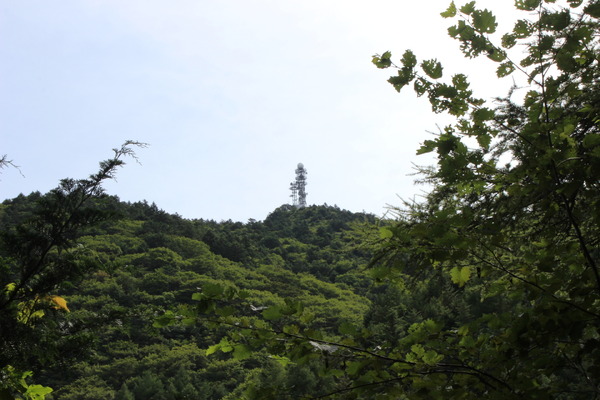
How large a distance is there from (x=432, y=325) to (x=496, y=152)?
2.76 m

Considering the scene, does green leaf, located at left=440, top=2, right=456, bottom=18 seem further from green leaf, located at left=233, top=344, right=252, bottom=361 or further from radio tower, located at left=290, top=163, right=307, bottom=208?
radio tower, located at left=290, top=163, right=307, bottom=208

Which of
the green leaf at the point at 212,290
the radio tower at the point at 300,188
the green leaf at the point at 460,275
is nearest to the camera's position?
the green leaf at the point at 212,290

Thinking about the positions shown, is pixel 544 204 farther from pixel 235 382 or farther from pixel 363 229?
pixel 235 382

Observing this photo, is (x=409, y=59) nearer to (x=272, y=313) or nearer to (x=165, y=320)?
(x=272, y=313)

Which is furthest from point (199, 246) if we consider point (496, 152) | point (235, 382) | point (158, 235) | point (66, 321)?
point (496, 152)

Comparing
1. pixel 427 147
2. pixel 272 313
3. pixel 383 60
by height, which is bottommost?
pixel 272 313

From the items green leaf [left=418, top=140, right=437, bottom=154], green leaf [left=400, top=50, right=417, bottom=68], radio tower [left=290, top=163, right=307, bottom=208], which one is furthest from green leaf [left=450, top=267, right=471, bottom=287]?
radio tower [left=290, top=163, right=307, bottom=208]

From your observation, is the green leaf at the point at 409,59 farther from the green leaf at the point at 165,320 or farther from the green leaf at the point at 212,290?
the green leaf at the point at 165,320

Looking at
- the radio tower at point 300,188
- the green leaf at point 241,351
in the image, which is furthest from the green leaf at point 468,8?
the radio tower at point 300,188

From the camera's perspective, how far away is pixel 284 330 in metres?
1.43

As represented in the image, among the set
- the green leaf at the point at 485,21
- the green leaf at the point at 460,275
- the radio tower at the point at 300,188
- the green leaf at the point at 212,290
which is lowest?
the green leaf at the point at 212,290

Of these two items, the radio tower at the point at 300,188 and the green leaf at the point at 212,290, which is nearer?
the green leaf at the point at 212,290

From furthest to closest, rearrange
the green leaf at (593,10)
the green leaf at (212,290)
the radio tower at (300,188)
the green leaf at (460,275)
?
the radio tower at (300,188) < the green leaf at (460,275) < the green leaf at (593,10) < the green leaf at (212,290)

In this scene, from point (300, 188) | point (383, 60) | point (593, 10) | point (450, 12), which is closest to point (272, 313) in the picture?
point (383, 60)
